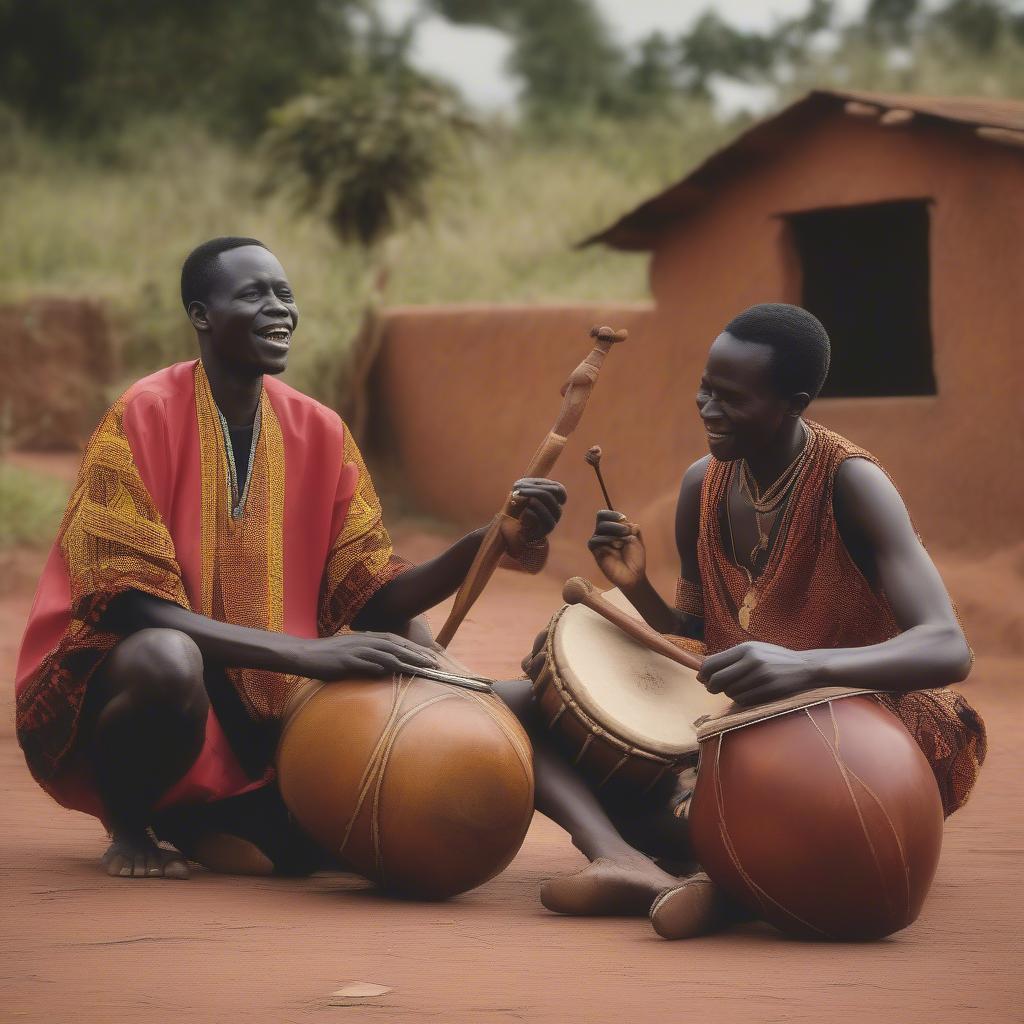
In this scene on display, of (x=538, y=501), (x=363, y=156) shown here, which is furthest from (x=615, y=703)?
(x=363, y=156)

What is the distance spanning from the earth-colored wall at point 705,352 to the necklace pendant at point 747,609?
→ 5081 millimetres

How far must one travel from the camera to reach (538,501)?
411 centimetres

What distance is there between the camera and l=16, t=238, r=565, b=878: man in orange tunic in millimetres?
4043

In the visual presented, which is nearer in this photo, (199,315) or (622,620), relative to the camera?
(622,620)

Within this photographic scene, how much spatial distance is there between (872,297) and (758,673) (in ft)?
26.8

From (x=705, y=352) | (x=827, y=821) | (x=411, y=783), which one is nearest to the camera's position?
(x=827, y=821)

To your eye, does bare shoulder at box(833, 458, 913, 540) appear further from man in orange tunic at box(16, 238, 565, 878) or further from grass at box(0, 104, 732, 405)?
grass at box(0, 104, 732, 405)

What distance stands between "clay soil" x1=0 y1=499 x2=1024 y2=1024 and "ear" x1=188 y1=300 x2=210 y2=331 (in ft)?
4.68

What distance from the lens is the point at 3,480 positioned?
12.8 meters

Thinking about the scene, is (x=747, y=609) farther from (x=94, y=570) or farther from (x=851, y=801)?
(x=94, y=570)

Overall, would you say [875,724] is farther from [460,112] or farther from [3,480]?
[460,112]

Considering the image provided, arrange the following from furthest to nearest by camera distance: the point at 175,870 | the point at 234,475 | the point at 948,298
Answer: the point at 948,298, the point at 234,475, the point at 175,870

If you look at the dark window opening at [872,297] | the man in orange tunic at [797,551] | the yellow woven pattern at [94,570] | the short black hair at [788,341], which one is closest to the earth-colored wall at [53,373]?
the dark window opening at [872,297]

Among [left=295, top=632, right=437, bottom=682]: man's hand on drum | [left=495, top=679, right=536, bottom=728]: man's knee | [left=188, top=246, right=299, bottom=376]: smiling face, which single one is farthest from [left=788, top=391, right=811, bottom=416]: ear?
[left=188, top=246, right=299, bottom=376]: smiling face
